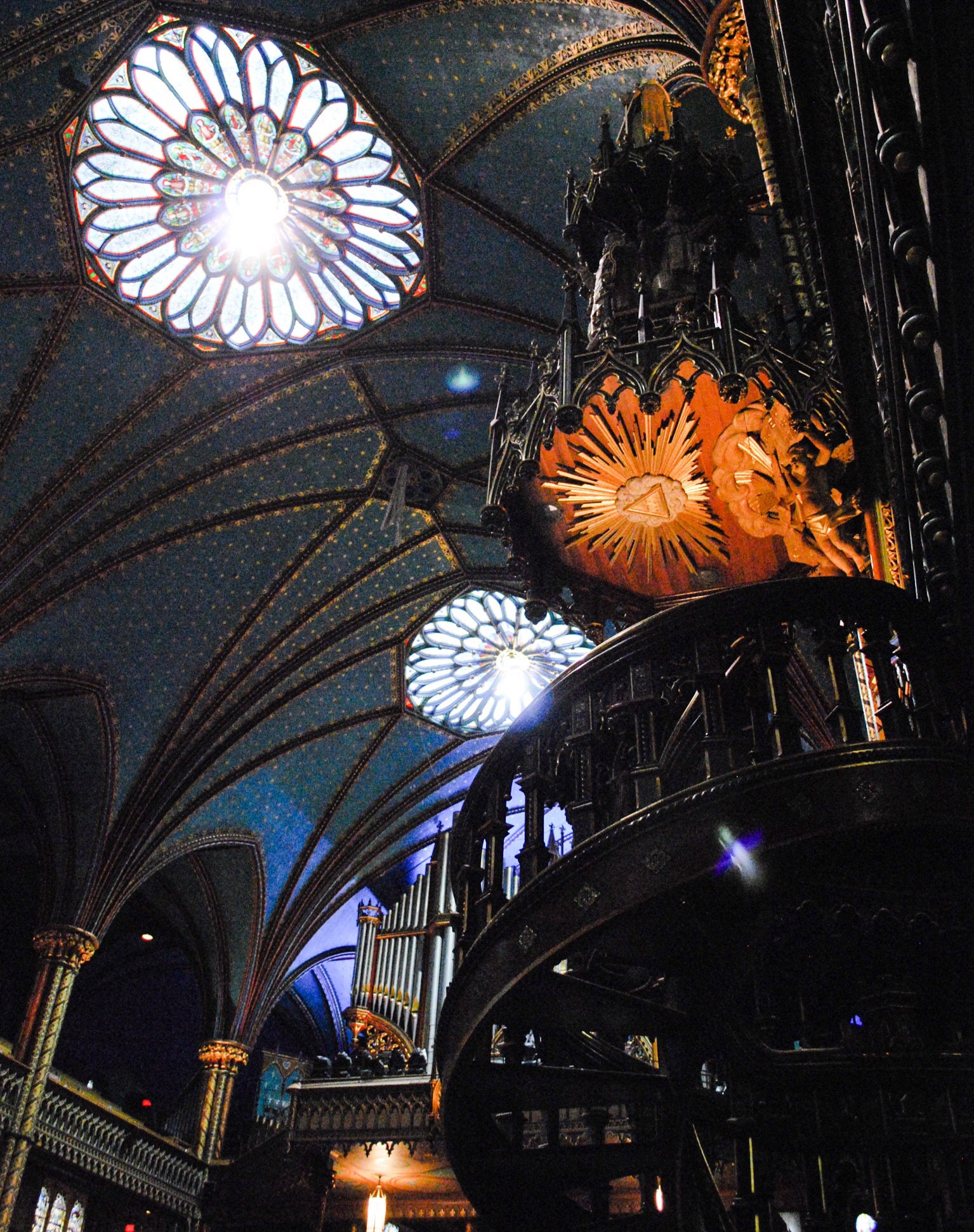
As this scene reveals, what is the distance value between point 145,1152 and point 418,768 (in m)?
6.15

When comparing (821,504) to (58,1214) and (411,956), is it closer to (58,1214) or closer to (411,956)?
(58,1214)

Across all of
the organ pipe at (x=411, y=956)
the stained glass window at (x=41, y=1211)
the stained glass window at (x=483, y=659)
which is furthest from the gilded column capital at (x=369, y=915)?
the stained glass window at (x=41, y=1211)

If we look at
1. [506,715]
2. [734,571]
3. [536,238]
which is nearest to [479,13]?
[536,238]

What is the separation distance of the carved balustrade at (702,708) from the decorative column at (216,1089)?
11.1 m

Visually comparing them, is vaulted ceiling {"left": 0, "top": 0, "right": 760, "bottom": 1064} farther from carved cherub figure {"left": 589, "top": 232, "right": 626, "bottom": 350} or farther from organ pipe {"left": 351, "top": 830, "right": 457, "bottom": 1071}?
carved cherub figure {"left": 589, "top": 232, "right": 626, "bottom": 350}

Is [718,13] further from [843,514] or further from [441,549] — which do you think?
[441,549]

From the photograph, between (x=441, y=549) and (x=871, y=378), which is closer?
(x=871, y=378)

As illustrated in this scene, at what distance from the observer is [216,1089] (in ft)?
49.0

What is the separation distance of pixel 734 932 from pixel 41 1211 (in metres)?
10.5

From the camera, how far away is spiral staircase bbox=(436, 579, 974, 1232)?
413 cm

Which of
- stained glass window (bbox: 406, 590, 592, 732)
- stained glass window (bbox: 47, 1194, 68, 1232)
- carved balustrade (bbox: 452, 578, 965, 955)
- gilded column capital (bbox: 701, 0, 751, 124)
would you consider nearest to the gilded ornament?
carved balustrade (bbox: 452, 578, 965, 955)

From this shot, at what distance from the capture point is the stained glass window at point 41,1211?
11641mm

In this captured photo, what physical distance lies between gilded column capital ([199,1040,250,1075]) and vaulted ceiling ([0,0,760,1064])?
443 mm

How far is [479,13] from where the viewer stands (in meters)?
9.34
